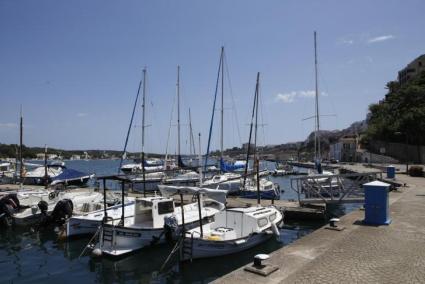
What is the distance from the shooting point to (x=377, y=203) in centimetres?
1458

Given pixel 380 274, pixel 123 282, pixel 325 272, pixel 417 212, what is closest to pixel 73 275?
pixel 123 282

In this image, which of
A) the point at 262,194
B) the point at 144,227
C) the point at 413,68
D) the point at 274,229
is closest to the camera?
the point at 274,229

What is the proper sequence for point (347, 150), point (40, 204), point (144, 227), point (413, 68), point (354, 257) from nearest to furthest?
point (354, 257), point (144, 227), point (40, 204), point (347, 150), point (413, 68)

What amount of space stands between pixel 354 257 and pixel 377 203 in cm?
509

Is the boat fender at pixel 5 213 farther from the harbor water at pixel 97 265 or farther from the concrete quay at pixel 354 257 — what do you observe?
the concrete quay at pixel 354 257

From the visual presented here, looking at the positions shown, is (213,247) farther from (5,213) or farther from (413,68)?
(413,68)

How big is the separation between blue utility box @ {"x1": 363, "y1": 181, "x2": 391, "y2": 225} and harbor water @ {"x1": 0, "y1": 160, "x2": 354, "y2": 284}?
484 centimetres

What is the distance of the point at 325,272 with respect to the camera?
29.9 ft

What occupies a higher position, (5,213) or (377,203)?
(377,203)

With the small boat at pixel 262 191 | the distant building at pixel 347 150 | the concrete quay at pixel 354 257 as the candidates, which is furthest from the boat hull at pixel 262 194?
the distant building at pixel 347 150

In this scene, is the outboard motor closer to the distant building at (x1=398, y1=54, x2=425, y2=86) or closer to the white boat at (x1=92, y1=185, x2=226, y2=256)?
the white boat at (x1=92, y1=185, x2=226, y2=256)

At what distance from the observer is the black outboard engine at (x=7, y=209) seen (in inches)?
897

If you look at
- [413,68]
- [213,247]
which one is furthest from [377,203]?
[413,68]

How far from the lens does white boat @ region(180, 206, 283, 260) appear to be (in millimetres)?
14383
